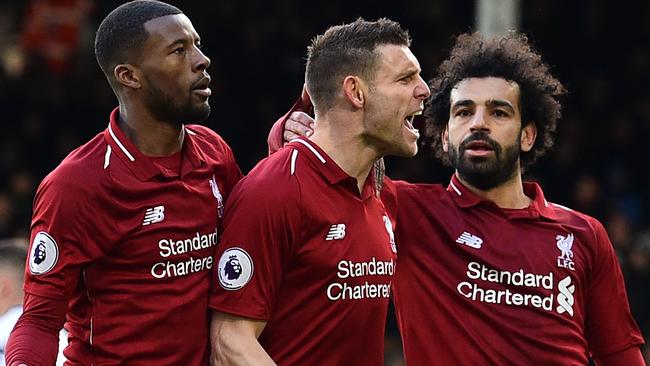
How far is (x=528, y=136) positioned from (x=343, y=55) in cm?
104

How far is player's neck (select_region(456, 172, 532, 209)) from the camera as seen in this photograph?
5234mm

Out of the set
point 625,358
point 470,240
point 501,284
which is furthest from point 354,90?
point 625,358

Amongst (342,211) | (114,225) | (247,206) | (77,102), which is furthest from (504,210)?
(77,102)

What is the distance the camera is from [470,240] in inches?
200

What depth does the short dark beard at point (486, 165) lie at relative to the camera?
5145 millimetres

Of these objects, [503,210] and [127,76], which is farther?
[503,210]

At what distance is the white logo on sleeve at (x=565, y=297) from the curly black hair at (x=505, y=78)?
27.2 inches

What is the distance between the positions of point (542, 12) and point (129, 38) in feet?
30.0

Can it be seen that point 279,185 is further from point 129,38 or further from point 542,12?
point 542,12

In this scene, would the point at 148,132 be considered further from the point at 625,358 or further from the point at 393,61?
the point at 625,358

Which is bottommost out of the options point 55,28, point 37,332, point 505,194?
point 37,332

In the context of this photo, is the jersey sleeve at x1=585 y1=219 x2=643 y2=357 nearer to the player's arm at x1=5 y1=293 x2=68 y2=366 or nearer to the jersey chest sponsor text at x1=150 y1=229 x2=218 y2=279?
the jersey chest sponsor text at x1=150 y1=229 x2=218 y2=279

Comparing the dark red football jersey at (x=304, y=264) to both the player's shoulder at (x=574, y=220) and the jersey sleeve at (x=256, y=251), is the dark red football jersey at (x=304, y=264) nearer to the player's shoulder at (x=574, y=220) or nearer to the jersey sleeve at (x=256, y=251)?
the jersey sleeve at (x=256, y=251)

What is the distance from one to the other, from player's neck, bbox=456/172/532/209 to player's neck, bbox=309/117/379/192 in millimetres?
603
